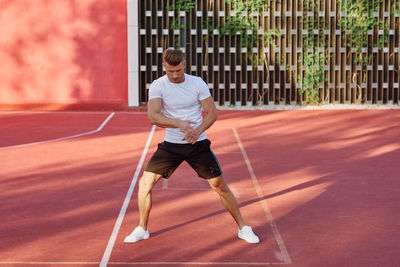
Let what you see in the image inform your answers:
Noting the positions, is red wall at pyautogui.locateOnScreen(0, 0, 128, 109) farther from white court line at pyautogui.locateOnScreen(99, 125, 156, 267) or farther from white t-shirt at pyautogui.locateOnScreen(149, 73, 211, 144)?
Answer: white t-shirt at pyautogui.locateOnScreen(149, 73, 211, 144)

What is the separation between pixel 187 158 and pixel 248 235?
33.9 inches

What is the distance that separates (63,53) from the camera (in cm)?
1678

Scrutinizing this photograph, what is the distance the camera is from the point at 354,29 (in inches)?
664

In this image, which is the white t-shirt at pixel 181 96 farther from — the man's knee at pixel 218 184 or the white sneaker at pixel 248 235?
the white sneaker at pixel 248 235

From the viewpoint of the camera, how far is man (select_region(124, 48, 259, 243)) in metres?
5.46

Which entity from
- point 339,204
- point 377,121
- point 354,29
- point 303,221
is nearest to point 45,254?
point 303,221

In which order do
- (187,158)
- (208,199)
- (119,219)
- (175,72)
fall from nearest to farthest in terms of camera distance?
(175,72)
(187,158)
(119,219)
(208,199)

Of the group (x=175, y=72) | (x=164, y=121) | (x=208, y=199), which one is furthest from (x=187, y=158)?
(x=208, y=199)

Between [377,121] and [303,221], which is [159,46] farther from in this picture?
[303,221]

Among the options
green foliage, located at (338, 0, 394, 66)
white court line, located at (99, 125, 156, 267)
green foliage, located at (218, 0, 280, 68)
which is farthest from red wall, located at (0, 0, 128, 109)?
white court line, located at (99, 125, 156, 267)

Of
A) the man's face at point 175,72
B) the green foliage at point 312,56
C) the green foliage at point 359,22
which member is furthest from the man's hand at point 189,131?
the green foliage at point 359,22

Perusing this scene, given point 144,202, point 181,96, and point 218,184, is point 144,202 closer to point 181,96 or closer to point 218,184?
point 218,184

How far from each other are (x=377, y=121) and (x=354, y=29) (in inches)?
137

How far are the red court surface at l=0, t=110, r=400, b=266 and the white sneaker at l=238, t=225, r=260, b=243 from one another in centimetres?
5
